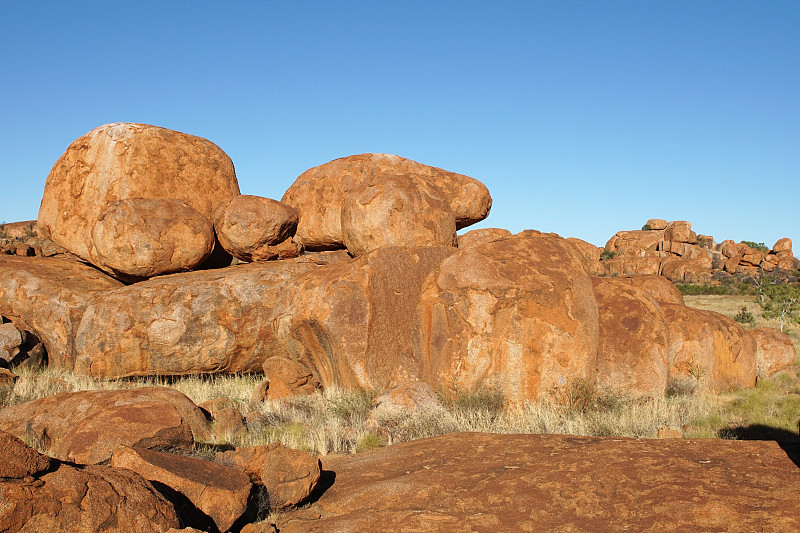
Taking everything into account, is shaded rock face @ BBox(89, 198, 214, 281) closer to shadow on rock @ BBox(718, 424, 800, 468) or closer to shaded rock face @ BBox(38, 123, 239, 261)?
shaded rock face @ BBox(38, 123, 239, 261)

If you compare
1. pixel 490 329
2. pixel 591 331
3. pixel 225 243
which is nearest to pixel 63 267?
pixel 225 243

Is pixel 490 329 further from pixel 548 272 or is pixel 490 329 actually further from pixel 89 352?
pixel 89 352

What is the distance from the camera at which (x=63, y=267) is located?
10.7 metres

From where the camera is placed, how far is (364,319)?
779cm

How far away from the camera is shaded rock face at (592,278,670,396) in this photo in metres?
7.39

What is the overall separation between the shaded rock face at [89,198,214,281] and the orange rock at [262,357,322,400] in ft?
7.87

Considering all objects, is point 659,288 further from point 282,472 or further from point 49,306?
Answer: point 49,306

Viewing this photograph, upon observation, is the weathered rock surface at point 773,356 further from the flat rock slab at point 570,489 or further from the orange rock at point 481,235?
the flat rock slab at point 570,489

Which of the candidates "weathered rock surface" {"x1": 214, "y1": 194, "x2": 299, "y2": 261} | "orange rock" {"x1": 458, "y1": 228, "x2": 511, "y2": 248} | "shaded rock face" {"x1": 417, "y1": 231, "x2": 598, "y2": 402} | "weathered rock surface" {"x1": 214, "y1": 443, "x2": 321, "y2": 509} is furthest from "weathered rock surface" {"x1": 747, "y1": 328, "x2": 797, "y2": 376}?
"weathered rock surface" {"x1": 214, "y1": 443, "x2": 321, "y2": 509}

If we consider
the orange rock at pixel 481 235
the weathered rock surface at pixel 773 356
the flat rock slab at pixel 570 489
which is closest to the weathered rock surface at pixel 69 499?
the flat rock slab at pixel 570 489

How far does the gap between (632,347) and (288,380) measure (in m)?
4.13

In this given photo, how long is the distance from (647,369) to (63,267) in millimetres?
8726

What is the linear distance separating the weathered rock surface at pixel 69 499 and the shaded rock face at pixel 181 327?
5650 mm

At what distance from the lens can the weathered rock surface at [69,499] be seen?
3.04 metres
